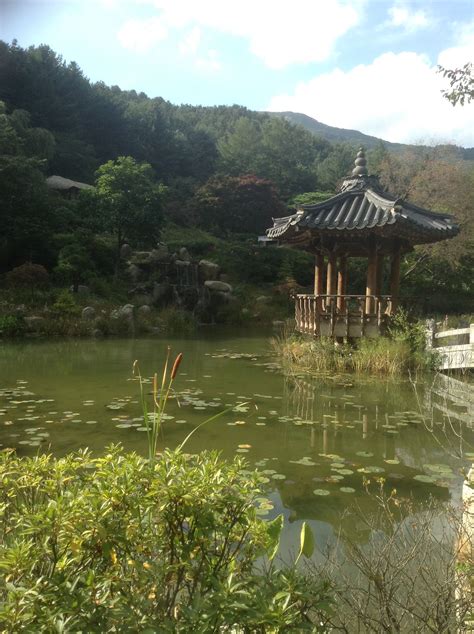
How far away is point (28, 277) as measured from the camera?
62.1ft

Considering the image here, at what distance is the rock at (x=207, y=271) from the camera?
81.7 ft

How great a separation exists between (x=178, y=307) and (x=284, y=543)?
1966 cm

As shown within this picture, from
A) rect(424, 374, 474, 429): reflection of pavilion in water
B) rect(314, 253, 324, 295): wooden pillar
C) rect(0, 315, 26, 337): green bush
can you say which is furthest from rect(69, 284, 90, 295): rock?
rect(424, 374, 474, 429): reflection of pavilion in water

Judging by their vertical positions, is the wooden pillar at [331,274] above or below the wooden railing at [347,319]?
above

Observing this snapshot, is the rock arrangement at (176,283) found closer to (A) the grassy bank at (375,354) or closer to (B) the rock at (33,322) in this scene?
(B) the rock at (33,322)

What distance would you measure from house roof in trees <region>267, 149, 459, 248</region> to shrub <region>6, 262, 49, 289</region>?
1116cm

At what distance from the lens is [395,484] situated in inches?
161

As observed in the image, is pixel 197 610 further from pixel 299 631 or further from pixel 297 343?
pixel 297 343

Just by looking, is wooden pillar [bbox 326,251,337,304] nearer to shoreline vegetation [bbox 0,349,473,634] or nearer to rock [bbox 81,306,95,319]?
shoreline vegetation [bbox 0,349,473,634]

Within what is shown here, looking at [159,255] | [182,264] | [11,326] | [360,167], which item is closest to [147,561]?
[360,167]

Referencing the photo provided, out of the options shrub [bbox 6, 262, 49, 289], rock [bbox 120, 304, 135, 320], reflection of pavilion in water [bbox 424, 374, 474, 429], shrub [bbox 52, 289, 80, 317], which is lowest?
reflection of pavilion in water [bbox 424, 374, 474, 429]

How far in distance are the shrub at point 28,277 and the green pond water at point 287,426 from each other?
Result: 9.10m

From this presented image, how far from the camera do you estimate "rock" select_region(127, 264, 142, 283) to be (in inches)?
919

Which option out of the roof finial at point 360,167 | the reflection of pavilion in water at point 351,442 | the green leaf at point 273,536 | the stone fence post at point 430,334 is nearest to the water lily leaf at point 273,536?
the green leaf at point 273,536
